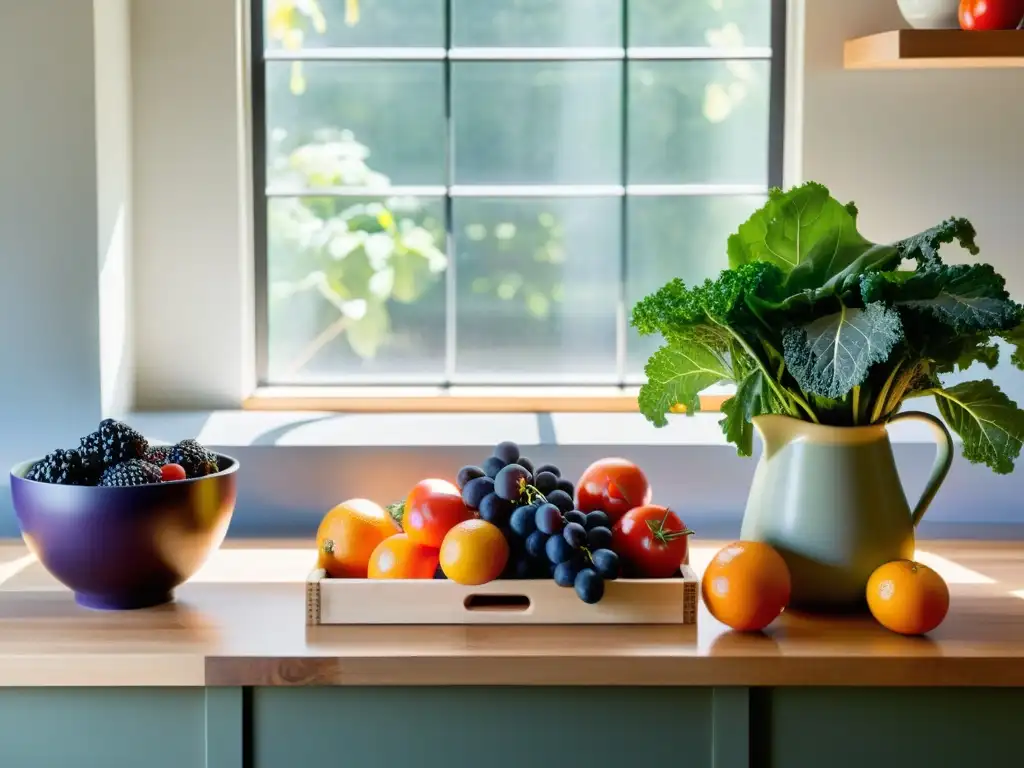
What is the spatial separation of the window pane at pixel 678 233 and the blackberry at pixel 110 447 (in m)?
1.05

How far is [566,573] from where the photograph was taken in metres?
1.58

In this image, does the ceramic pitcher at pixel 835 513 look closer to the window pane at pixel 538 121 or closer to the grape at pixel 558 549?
the grape at pixel 558 549

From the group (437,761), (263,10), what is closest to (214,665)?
(437,761)

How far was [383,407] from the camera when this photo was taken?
7.79 ft

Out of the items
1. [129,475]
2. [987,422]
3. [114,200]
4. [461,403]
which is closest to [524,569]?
[129,475]

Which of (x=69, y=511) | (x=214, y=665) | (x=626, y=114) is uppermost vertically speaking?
(x=626, y=114)

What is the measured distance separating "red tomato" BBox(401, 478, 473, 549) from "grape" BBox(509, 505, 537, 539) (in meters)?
0.08

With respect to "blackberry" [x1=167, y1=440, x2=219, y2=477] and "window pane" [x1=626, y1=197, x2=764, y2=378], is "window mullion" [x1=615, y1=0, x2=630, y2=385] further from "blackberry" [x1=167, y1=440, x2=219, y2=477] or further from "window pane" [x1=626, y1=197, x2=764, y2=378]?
"blackberry" [x1=167, y1=440, x2=219, y2=477]

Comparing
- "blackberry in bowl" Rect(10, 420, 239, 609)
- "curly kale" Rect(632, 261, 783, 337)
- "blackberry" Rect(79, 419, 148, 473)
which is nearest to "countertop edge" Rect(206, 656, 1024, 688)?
"blackberry in bowl" Rect(10, 420, 239, 609)

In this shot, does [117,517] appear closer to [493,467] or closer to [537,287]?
[493,467]

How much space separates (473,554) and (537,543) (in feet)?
0.27

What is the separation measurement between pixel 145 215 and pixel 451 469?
730 mm

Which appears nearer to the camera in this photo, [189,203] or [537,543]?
[537,543]

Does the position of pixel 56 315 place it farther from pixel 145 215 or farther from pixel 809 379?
pixel 809 379
